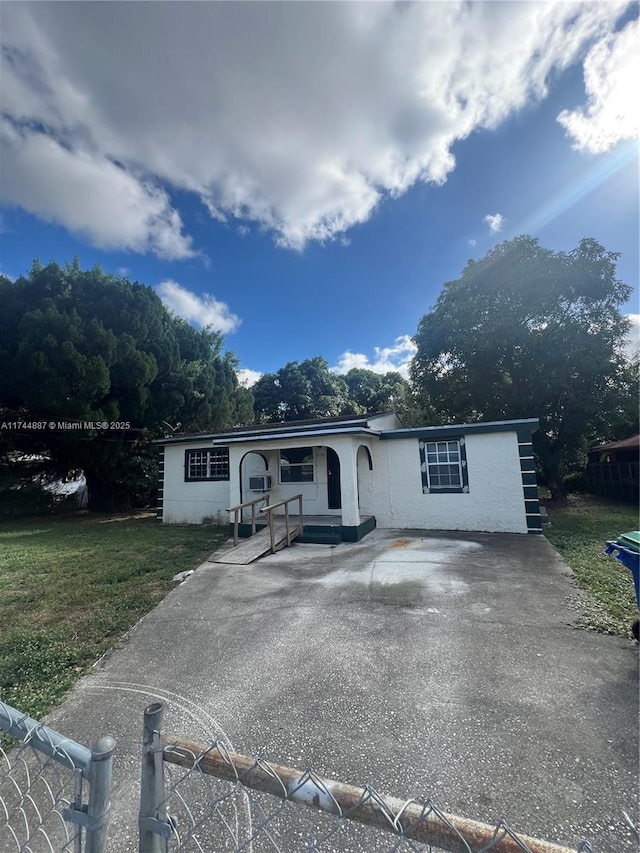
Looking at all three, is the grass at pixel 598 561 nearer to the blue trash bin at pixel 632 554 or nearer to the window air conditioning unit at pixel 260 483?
the blue trash bin at pixel 632 554

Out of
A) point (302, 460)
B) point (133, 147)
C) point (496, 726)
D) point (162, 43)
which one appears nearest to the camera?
point (496, 726)

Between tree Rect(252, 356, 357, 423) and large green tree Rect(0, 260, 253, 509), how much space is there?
10.6m

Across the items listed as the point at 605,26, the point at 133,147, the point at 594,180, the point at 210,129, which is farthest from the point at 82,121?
the point at 594,180

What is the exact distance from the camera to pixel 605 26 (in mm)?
5656

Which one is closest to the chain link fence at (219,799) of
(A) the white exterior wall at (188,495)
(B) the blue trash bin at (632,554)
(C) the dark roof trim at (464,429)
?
(B) the blue trash bin at (632,554)

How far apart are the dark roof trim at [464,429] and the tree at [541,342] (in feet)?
21.0

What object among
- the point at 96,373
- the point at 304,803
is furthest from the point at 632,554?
the point at 96,373

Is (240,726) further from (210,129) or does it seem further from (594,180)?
(594,180)

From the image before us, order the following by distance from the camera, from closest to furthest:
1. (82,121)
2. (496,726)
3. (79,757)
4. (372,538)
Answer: (79,757), (496,726), (82,121), (372,538)

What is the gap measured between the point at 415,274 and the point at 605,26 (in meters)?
7.17

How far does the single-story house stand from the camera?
29.5 feet

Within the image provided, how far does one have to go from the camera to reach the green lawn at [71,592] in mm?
3541

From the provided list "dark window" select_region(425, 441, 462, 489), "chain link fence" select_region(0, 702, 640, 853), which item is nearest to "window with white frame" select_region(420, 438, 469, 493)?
"dark window" select_region(425, 441, 462, 489)

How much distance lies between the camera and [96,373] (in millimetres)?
13266
